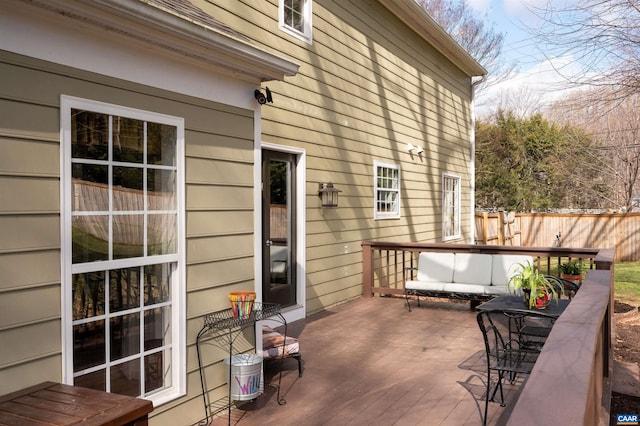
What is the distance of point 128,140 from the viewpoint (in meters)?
2.88

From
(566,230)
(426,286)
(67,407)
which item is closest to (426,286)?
(426,286)

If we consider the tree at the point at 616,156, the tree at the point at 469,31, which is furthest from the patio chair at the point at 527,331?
the tree at the point at 469,31

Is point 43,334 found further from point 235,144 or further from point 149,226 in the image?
point 235,144

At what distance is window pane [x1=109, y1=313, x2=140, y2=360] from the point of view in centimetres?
280

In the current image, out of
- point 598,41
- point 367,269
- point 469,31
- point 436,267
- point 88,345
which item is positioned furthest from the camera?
point 469,31

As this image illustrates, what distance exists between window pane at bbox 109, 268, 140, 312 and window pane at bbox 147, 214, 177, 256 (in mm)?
173

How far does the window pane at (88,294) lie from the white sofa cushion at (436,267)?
5.11m

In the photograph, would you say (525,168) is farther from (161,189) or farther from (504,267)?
(161,189)

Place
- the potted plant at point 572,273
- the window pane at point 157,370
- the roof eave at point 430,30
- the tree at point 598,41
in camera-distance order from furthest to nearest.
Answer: the roof eave at point 430,30 < the potted plant at point 572,273 < the tree at point 598,41 < the window pane at point 157,370

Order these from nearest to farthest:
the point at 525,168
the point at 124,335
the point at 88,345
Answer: the point at 88,345, the point at 124,335, the point at 525,168

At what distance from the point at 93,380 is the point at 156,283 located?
0.64 m

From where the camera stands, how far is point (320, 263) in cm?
684

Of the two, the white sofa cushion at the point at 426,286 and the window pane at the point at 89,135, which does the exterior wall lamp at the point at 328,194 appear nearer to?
the white sofa cushion at the point at 426,286

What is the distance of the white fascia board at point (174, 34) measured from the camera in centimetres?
245
